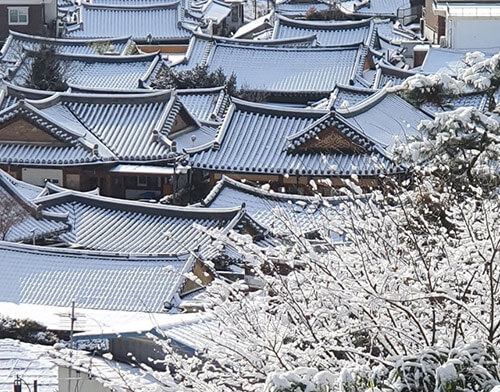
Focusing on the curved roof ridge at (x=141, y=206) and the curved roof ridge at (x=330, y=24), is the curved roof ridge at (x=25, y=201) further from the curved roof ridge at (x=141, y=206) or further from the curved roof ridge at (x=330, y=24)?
the curved roof ridge at (x=330, y=24)

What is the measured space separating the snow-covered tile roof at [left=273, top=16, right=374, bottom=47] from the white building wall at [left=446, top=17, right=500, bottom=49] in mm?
2549

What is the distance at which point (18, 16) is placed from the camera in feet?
141

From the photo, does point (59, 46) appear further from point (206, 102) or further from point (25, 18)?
point (206, 102)

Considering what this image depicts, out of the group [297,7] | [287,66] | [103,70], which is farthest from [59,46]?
[297,7]

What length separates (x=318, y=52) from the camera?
34062 millimetres

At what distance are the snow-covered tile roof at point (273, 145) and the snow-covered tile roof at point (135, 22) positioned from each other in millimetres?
18694

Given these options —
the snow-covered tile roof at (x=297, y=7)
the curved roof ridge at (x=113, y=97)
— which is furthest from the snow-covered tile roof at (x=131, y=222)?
the snow-covered tile roof at (x=297, y=7)

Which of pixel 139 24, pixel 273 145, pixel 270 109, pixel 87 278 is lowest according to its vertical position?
pixel 139 24

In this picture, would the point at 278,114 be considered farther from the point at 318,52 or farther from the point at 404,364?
the point at 404,364

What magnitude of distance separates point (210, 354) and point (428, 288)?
129 centimetres

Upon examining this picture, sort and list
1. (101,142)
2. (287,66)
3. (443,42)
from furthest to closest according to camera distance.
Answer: (443,42), (287,66), (101,142)

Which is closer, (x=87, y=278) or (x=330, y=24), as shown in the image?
(x=87, y=278)

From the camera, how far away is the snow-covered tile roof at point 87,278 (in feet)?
52.4

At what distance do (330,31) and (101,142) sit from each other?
50.9 feet
